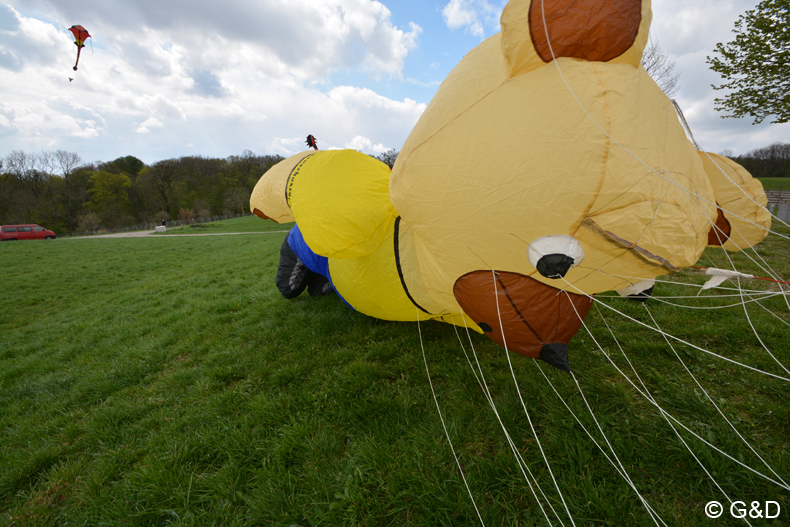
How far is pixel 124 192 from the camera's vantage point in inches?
1593

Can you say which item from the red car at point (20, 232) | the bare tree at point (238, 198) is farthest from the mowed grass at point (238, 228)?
the bare tree at point (238, 198)

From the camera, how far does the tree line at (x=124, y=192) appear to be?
3231 cm

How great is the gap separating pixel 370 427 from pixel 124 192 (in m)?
53.8

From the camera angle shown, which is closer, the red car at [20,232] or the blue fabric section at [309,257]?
the blue fabric section at [309,257]

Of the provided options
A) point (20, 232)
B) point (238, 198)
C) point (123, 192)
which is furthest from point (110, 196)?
point (20, 232)

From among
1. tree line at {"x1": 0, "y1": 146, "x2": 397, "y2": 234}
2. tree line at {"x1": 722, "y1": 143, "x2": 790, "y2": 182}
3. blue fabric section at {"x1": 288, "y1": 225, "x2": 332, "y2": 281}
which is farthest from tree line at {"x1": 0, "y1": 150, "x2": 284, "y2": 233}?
tree line at {"x1": 722, "y1": 143, "x2": 790, "y2": 182}

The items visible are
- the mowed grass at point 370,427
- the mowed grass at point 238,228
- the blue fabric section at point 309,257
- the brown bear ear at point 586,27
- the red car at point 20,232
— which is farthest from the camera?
the mowed grass at point 238,228

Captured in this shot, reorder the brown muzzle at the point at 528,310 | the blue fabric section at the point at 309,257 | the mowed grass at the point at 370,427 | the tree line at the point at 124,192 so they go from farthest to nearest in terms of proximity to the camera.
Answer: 1. the tree line at the point at 124,192
2. the blue fabric section at the point at 309,257
3. the mowed grass at the point at 370,427
4. the brown muzzle at the point at 528,310

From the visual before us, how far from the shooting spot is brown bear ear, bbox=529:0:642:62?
110 cm

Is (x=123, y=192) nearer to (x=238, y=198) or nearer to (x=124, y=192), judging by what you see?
(x=124, y=192)

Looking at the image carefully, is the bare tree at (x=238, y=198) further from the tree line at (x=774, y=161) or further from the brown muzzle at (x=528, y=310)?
the tree line at (x=774, y=161)

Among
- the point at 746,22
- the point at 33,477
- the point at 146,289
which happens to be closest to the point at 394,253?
the point at 33,477

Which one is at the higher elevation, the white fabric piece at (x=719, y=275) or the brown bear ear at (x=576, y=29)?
the brown bear ear at (x=576, y=29)

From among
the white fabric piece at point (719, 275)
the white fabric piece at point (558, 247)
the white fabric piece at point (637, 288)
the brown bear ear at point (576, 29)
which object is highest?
the brown bear ear at point (576, 29)
